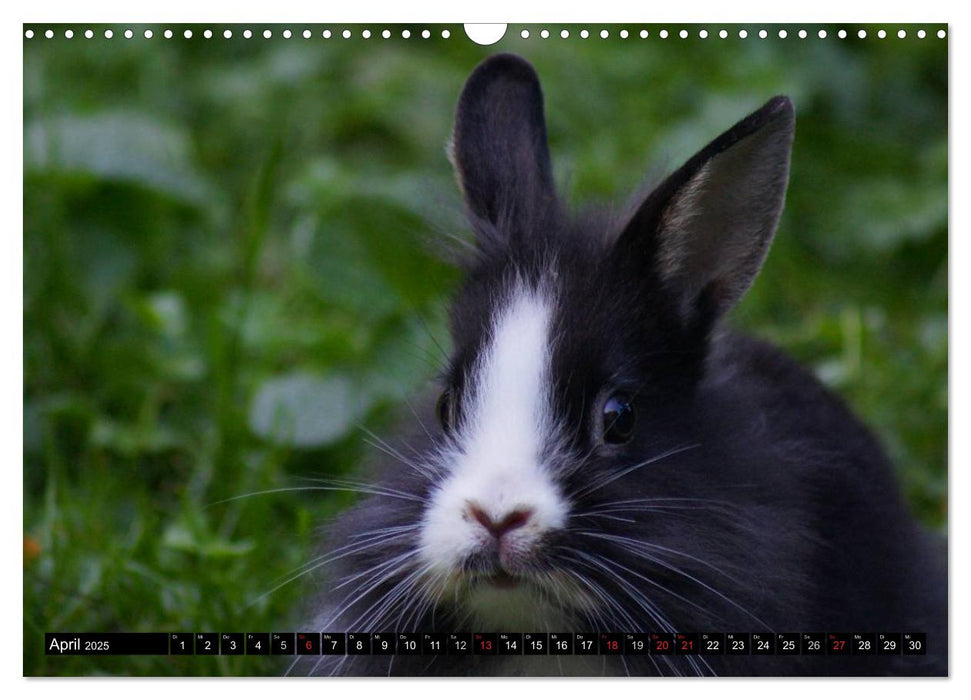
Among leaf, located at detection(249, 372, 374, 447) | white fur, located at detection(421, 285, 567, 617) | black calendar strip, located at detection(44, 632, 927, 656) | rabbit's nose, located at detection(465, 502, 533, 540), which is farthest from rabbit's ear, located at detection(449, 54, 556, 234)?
leaf, located at detection(249, 372, 374, 447)

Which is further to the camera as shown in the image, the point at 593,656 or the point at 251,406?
the point at 251,406

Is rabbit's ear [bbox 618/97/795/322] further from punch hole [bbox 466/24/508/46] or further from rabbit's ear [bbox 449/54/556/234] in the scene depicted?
punch hole [bbox 466/24/508/46]

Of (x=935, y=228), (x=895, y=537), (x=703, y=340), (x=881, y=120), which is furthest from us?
(x=881, y=120)

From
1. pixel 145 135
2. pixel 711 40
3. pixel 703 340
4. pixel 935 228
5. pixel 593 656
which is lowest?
pixel 593 656

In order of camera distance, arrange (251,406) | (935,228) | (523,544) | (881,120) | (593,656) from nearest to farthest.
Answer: (523,544), (593,656), (251,406), (935,228), (881,120)

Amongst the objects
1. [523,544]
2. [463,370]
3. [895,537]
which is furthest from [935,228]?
[523,544]

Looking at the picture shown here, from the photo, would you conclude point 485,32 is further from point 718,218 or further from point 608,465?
point 608,465

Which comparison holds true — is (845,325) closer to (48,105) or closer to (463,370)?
(463,370)

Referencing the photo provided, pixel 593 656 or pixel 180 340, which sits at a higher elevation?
pixel 180 340
